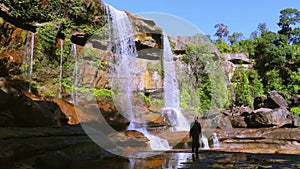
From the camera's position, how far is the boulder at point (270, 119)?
19.4 m

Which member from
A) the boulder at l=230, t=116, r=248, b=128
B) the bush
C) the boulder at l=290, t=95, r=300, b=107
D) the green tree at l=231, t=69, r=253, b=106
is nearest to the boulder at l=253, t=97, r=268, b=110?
the bush

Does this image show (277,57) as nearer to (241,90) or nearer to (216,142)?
(241,90)

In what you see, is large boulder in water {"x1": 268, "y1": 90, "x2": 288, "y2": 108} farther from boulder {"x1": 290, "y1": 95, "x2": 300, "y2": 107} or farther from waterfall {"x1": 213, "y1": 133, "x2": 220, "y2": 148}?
waterfall {"x1": 213, "y1": 133, "x2": 220, "y2": 148}

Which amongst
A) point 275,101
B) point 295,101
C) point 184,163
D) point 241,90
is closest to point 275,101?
point 275,101

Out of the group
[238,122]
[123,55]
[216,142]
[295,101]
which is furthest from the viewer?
[295,101]

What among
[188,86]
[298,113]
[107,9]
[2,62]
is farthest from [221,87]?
[2,62]

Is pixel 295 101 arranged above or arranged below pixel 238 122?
above

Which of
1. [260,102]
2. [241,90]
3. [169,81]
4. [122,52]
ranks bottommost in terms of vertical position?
[260,102]

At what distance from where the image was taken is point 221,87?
3275 centimetres

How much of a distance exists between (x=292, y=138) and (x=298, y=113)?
12449 millimetres

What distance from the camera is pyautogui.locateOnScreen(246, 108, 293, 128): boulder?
63.7 feet

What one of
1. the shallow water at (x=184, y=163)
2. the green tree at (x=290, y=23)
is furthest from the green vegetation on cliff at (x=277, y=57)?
the shallow water at (x=184, y=163)

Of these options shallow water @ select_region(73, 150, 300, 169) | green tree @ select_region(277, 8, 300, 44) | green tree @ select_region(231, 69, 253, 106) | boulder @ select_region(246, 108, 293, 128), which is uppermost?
green tree @ select_region(277, 8, 300, 44)

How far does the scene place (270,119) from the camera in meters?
19.5
